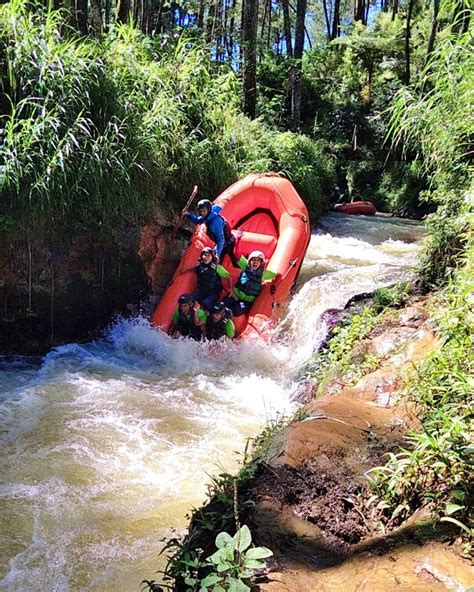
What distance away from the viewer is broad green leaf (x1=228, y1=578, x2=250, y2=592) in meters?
1.33

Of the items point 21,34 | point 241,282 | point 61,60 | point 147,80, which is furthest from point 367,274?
point 21,34

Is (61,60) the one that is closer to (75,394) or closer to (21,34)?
(21,34)

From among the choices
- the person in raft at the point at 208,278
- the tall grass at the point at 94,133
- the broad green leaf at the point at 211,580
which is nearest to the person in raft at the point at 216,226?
the person in raft at the point at 208,278

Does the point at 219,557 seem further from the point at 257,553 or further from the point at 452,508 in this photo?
the point at 452,508

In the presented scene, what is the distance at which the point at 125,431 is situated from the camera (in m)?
3.55

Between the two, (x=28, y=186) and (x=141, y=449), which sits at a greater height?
(x=28, y=186)

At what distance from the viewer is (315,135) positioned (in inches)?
615

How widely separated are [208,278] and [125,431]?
7.44 ft

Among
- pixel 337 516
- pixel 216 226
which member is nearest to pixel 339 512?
pixel 337 516

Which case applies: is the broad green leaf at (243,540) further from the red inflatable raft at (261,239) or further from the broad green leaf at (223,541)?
the red inflatable raft at (261,239)

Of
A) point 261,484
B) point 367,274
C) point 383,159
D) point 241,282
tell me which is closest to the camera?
point 261,484

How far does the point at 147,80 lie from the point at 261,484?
551 centimetres

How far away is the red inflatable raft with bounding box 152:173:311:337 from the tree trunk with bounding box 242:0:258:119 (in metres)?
4.46

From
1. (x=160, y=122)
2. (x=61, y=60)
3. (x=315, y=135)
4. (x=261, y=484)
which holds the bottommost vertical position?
(x=261, y=484)
